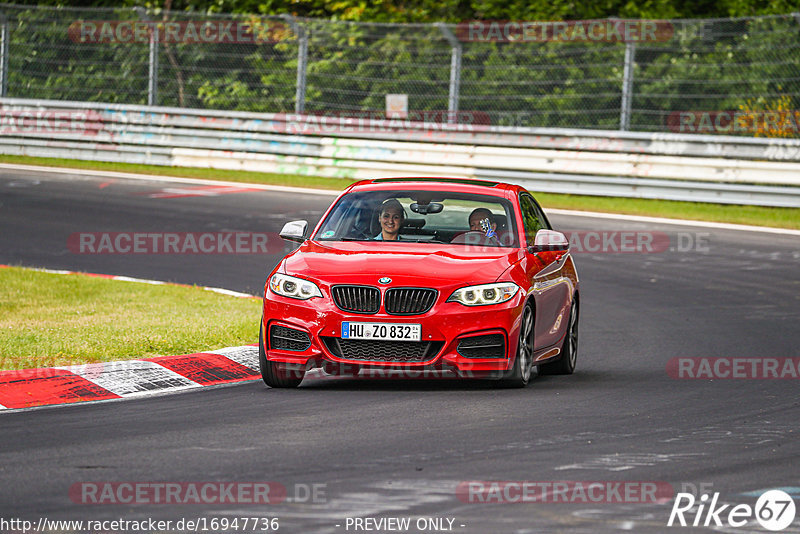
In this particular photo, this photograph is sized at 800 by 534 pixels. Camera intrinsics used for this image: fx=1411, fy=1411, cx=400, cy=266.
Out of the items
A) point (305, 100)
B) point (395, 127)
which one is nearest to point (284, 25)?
point (305, 100)

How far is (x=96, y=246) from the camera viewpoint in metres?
17.8

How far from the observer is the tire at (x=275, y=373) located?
9.32 metres

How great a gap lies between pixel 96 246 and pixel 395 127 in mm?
7880

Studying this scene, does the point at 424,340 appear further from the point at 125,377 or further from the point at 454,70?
the point at 454,70

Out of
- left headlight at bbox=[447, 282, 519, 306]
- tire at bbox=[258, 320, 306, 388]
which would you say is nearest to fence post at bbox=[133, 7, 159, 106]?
tire at bbox=[258, 320, 306, 388]

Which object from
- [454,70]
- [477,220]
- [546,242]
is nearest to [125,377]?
[477,220]

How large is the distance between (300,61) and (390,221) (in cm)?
1529

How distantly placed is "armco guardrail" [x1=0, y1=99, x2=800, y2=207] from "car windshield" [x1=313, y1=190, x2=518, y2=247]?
1193cm

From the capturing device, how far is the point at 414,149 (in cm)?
2398

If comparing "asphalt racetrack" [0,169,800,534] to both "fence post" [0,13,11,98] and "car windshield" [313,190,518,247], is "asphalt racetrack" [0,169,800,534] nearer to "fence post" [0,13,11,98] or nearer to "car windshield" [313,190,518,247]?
"car windshield" [313,190,518,247]

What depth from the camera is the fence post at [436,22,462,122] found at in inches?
941

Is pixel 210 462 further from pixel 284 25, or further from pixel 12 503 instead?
pixel 284 25

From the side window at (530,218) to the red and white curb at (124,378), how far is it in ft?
7.34

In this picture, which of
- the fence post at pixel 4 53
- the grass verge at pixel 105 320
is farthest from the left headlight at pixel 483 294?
the fence post at pixel 4 53
